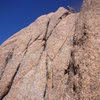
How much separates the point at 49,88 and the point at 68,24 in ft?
33.6

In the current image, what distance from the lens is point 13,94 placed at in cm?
2205

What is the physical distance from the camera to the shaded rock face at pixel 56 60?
47.7ft

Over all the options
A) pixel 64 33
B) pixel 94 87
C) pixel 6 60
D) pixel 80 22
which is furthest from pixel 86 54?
pixel 6 60

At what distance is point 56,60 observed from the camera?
21.0 m

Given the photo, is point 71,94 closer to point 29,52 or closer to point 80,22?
point 80,22

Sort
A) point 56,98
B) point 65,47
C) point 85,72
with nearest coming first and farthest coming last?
point 85,72, point 56,98, point 65,47

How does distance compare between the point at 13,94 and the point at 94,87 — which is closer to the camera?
the point at 94,87

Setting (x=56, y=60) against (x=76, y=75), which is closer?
(x=76, y=75)

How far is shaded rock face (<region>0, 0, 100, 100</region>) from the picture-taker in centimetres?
1455

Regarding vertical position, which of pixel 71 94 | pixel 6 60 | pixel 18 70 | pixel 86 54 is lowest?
pixel 71 94

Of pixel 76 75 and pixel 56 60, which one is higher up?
pixel 56 60

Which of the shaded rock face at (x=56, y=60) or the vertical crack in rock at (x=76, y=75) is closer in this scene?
the vertical crack in rock at (x=76, y=75)

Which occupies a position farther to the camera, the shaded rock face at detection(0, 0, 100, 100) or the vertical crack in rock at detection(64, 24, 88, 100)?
the shaded rock face at detection(0, 0, 100, 100)

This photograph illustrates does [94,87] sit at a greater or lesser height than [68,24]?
lesser
